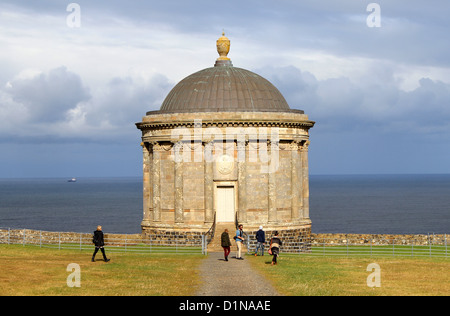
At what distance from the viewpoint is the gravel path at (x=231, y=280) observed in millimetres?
23969

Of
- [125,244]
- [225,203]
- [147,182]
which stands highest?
[147,182]

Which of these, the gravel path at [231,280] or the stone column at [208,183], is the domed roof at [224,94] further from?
the gravel path at [231,280]

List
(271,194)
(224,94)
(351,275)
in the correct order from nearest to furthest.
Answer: (351,275) → (271,194) → (224,94)

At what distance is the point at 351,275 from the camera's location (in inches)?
1134

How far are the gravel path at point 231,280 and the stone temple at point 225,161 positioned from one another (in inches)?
427

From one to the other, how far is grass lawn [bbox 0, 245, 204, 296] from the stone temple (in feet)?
29.9

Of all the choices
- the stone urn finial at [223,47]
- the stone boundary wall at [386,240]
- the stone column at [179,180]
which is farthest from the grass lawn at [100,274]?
the stone urn finial at [223,47]

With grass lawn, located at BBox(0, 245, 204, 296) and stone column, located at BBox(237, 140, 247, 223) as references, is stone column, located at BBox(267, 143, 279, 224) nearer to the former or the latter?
stone column, located at BBox(237, 140, 247, 223)

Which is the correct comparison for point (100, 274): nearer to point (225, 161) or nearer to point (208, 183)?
point (208, 183)

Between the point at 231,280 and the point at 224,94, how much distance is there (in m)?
21.3

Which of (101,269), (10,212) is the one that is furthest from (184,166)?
(10,212)

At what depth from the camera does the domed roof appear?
Result: 45812mm

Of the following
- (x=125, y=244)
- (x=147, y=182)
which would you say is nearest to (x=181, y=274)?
(x=125, y=244)

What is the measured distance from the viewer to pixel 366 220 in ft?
396
